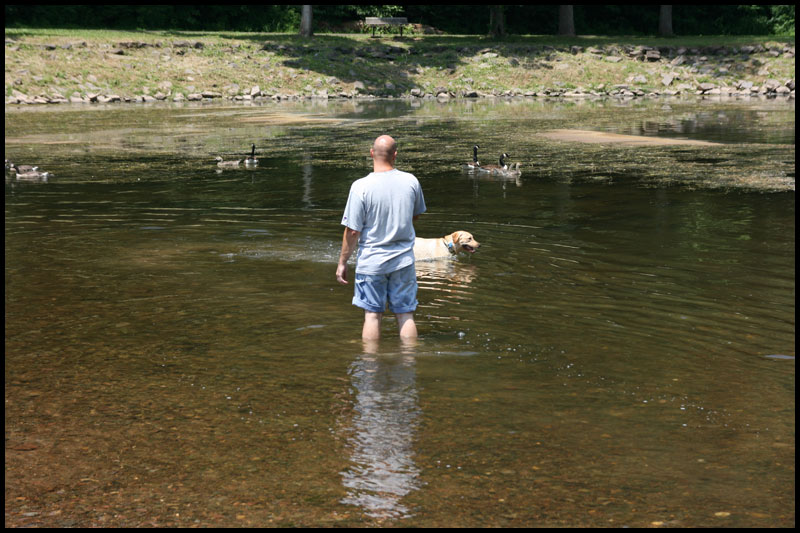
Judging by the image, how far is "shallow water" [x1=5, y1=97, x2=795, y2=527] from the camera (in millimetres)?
5703

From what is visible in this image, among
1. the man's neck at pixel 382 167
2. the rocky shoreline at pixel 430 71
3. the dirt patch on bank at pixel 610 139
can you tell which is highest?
the rocky shoreline at pixel 430 71

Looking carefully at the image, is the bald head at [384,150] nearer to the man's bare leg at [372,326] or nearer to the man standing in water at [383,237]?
the man standing in water at [383,237]

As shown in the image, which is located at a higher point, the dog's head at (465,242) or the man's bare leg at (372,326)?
the dog's head at (465,242)

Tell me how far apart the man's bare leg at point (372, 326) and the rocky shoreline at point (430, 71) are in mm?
40541

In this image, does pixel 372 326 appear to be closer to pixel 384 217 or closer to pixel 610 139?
pixel 384 217

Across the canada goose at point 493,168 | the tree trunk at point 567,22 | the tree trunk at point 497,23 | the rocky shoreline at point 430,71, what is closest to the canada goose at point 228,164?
the canada goose at point 493,168

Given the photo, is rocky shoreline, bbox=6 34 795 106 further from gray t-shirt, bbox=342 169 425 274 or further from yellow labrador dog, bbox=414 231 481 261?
gray t-shirt, bbox=342 169 425 274

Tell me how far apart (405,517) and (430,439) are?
3.88ft

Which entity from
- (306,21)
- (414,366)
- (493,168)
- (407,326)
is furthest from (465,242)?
(306,21)

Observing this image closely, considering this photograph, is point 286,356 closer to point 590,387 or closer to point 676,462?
point 590,387

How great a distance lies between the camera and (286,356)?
27.8ft

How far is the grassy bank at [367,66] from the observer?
4841 cm

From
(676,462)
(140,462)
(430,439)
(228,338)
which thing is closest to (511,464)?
(430,439)

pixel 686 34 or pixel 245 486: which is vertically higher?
pixel 686 34
